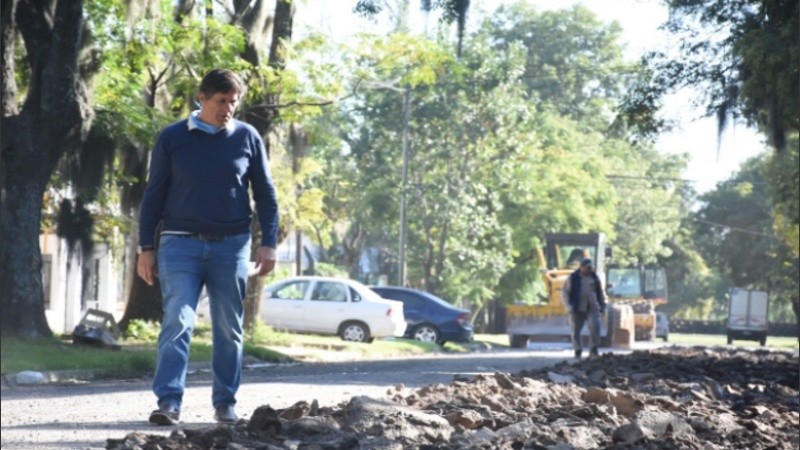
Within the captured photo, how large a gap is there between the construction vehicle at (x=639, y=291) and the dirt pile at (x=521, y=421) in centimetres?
3119

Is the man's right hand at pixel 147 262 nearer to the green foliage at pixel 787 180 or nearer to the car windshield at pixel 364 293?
the car windshield at pixel 364 293

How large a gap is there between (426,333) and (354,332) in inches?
218

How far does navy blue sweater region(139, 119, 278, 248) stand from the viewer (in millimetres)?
8672

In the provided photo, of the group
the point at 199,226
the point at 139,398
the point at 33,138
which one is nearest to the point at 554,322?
the point at 33,138

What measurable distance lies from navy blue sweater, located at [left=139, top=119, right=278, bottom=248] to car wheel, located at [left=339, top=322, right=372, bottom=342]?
25743mm

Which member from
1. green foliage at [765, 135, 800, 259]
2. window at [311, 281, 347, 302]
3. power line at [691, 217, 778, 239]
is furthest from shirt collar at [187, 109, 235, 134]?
power line at [691, 217, 778, 239]

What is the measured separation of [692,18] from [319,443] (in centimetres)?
1102

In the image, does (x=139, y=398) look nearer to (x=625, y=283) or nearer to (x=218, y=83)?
(x=218, y=83)

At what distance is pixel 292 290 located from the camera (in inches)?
1375

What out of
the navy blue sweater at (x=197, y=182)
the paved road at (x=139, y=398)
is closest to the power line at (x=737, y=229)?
the paved road at (x=139, y=398)

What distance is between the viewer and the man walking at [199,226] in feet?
28.4

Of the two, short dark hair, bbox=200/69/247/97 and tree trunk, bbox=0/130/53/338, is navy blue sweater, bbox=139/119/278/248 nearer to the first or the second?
short dark hair, bbox=200/69/247/97

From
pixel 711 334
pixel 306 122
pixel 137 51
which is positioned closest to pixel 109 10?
pixel 137 51

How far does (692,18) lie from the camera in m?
17.7
